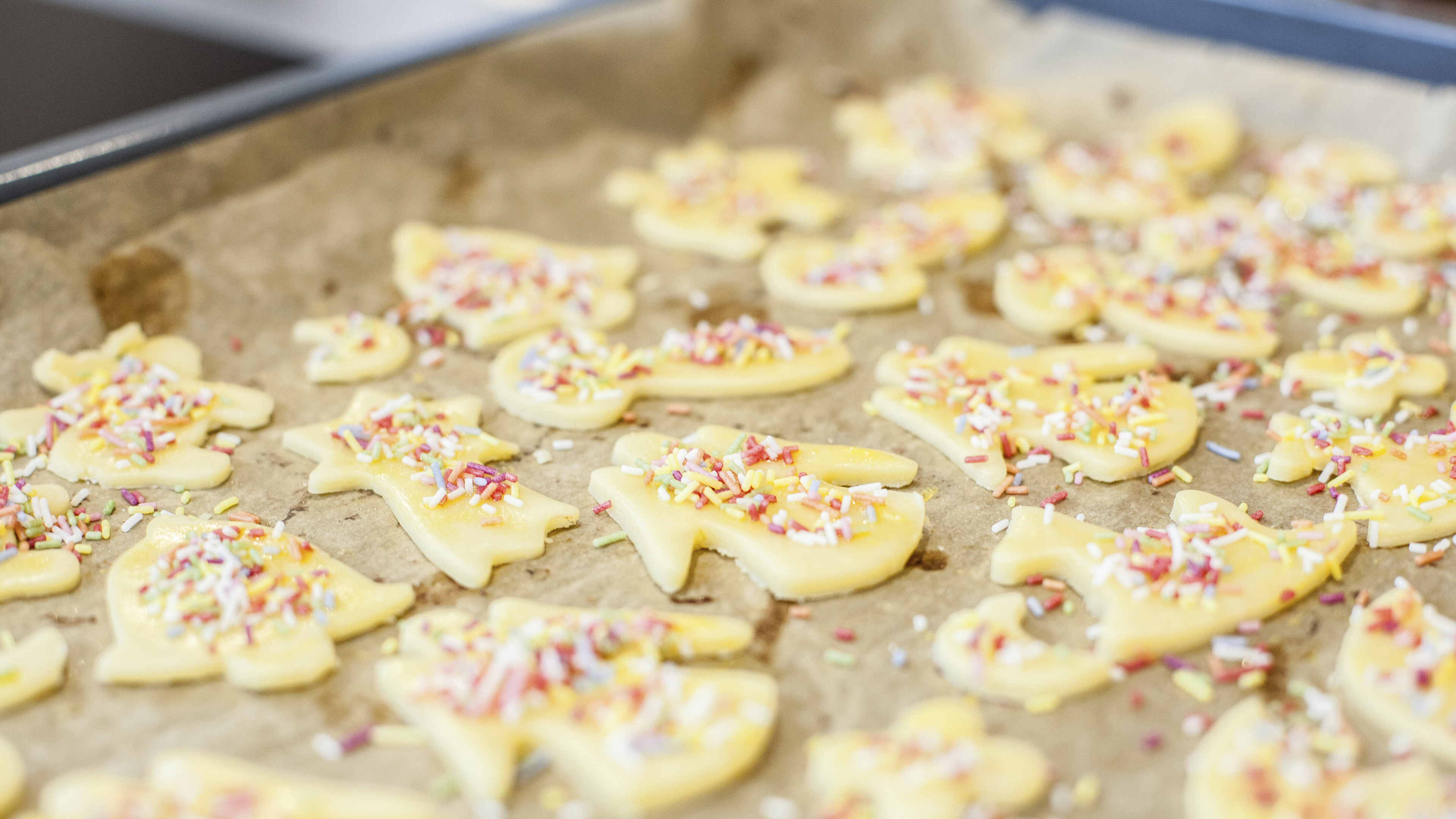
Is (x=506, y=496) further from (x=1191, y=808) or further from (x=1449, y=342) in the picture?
(x=1449, y=342)

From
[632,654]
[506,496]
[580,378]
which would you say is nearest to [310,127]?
[580,378]

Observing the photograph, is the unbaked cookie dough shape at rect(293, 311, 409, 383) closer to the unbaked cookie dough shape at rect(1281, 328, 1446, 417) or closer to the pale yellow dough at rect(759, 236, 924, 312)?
the pale yellow dough at rect(759, 236, 924, 312)

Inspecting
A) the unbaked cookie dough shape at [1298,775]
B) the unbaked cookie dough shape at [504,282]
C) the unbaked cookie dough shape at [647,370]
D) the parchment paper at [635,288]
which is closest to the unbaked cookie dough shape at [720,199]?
the parchment paper at [635,288]

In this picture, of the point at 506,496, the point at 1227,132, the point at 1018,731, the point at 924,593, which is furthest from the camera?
the point at 1227,132

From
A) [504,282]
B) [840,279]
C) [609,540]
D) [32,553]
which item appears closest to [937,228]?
[840,279]

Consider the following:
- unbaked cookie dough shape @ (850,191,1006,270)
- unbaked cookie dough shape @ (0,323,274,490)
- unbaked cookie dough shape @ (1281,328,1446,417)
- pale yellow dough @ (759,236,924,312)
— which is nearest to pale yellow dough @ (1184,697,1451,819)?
unbaked cookie dough shape @ (1281,328,1446,417)

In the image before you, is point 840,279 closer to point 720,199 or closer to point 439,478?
point 720,199
